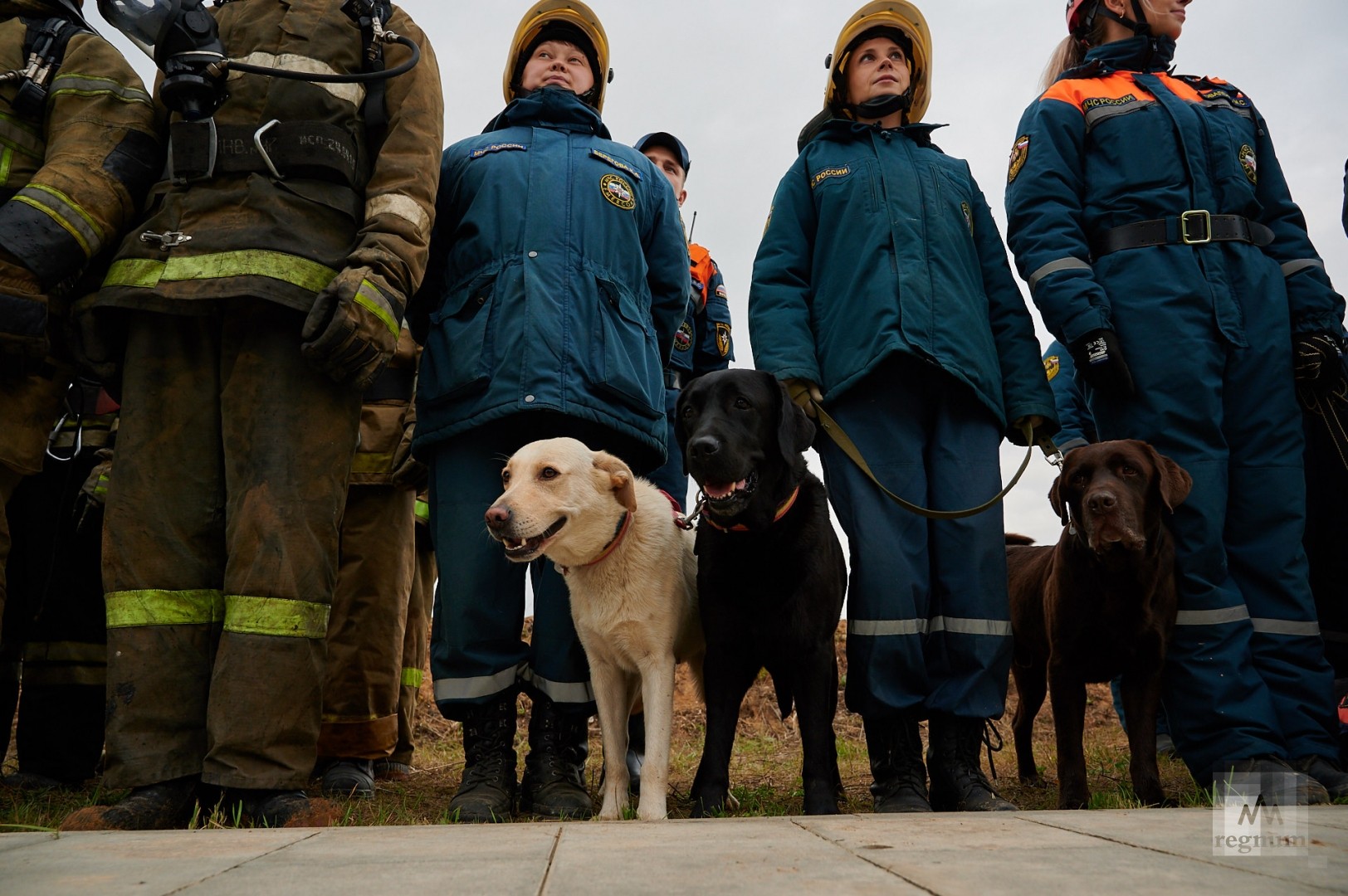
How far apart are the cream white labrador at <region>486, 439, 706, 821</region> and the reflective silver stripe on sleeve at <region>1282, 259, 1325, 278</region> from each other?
2.74 metres

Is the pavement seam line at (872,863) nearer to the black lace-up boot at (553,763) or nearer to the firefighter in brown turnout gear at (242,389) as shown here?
the black lace-up boot at (553,763)

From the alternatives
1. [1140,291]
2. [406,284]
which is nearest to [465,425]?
[406,284]

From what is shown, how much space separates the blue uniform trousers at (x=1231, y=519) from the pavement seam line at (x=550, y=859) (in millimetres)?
2494

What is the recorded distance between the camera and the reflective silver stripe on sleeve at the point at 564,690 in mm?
3281

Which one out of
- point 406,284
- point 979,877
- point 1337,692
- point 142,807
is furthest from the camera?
point 1337,692

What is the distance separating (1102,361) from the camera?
343 centimetres

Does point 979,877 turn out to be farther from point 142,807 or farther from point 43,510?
point 43,510

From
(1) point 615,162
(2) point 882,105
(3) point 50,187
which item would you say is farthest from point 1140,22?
(3) point 50,187

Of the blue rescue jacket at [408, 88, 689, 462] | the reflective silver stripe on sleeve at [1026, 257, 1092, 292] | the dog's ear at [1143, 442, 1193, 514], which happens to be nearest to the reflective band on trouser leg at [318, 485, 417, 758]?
the blue rescue jacket at [408, 88, 689, 462]

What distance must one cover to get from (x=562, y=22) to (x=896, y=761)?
10.6 feet

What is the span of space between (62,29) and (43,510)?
6.32 feet

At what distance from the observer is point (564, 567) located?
324 cm

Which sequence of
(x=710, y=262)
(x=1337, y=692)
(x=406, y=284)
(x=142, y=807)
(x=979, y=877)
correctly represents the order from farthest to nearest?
(x=710, y=262) < (x=1337, y=692) < (x=406, y=284) < (x=142, y=807) < (x=979, y=877)

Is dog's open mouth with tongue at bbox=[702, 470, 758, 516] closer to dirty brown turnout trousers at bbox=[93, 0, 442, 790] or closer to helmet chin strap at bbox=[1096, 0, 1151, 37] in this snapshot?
dirty brown turnout trousers at bbox=[93, 0, 442, 790]
